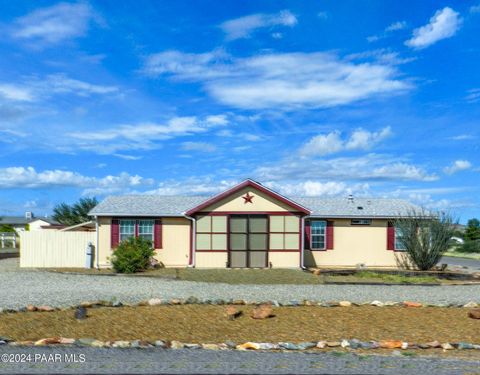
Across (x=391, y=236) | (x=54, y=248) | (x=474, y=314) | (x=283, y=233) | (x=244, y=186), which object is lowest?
(x=474, y=314)

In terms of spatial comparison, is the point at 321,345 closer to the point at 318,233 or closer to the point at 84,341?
the point at 84,341

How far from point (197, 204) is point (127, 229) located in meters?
3.27

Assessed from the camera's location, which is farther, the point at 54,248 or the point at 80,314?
the point at 54,248

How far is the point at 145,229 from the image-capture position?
85.5 ft

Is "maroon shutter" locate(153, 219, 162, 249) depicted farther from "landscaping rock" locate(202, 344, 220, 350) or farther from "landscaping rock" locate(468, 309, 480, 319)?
"landscaping rock" locate(202, 344, 220, 350)

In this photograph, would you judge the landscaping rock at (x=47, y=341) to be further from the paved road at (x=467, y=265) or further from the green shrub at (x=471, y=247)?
the green shrub at (x=471, y=247)

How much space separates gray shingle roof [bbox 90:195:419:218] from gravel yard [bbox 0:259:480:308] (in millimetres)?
6046

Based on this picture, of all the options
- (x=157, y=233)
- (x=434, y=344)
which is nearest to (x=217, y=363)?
(x=434, y=344)

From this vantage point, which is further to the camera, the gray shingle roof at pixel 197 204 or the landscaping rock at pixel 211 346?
the gray shingle roof at pixel 197 204

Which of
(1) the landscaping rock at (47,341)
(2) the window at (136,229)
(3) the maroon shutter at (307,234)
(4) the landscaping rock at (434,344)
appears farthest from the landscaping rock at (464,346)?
(2) the window at (136,229)

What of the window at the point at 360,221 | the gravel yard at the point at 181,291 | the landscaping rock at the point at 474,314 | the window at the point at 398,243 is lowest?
the gravel yard at the point at 181,291

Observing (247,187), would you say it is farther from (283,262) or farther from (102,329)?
(102,329)

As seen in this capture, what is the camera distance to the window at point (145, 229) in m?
26.0

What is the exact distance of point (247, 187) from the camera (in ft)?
83.6
